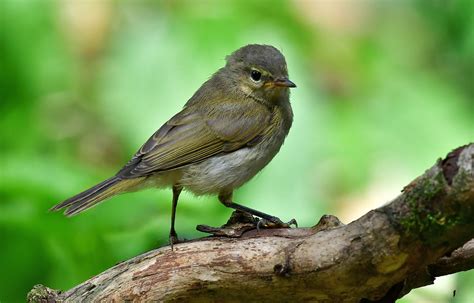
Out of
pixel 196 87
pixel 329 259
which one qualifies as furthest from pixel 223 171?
pixel 196 87

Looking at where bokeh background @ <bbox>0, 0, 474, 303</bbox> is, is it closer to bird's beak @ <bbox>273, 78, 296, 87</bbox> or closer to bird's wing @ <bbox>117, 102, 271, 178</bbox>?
bird's wing @ <bbox>117, 102, 271, 178</bbox>

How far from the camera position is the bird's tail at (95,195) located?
15.8 ft

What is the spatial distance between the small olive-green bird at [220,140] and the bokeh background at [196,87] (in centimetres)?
29

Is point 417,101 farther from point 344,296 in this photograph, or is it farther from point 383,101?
point 344,296

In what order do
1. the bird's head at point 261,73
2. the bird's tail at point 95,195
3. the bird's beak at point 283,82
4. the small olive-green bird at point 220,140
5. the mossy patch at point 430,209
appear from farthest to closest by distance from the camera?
the bird's head at point 261,73 < the bird's beak at point 283,82 < the small olive-green bird at point 220,140 < the bird's tail at point 95,195 < the mossy patch at point 430,209

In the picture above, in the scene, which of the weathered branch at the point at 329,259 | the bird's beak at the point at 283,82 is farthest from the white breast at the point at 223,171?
the weathered branch at the point at 329,259

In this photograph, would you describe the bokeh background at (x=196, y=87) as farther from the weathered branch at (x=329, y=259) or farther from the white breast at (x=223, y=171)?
the weathered branch at (x=329, y=259)

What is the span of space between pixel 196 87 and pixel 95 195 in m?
2.21

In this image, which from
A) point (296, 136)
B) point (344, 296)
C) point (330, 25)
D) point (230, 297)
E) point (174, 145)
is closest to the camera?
point (344, 296)

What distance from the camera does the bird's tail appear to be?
483 cm

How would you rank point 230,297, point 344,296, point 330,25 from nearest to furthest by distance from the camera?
point 344,296 → point 230,297 → point 330,25

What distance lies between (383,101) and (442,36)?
1129mm

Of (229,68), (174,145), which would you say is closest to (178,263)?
(174,145)

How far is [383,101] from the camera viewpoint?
7.62 meters
